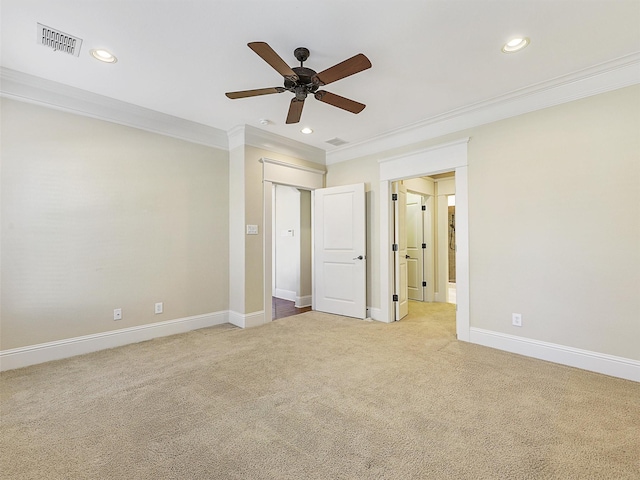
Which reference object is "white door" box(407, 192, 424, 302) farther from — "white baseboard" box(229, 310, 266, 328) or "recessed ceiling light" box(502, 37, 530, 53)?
"recessed ceiling light" box(502, 37, 530, 53)

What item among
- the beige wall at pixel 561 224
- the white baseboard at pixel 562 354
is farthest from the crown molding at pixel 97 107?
the white baseboard at pixel 562 354

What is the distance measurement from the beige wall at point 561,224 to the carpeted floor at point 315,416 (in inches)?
19.5

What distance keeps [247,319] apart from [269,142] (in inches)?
100

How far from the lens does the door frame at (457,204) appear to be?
340cm

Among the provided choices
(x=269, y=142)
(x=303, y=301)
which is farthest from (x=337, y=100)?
(x=303, y=301)

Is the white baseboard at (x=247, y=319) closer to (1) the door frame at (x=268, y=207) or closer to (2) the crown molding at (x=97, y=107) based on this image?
(1) the door frame at (x=268, y=207)

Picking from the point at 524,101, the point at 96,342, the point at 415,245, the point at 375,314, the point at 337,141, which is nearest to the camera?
the point at 524,101

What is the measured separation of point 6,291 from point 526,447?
13.9 feet

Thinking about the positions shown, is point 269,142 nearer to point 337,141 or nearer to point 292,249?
point 337,141

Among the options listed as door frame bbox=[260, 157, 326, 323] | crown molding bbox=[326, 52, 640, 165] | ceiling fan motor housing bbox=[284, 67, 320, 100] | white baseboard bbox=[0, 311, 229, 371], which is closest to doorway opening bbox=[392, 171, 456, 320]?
crown molding bbox=[326, 52, 640, 165]

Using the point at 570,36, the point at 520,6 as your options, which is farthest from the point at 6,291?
the point at 570,36

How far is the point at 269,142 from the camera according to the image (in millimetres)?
4203

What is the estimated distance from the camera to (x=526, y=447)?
5.33ft

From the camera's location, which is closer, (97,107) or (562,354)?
(562,354)
